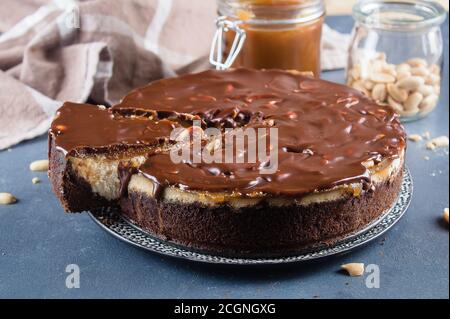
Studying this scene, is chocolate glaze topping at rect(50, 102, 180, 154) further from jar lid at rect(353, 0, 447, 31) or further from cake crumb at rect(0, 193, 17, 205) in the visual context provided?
jar lid at rect(353, 0, 447, 31)

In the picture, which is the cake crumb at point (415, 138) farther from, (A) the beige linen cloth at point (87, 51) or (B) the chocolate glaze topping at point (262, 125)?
(A) the beige linen cloth at point (87, 51)

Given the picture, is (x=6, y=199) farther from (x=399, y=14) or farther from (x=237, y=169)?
(x=399, y=14)

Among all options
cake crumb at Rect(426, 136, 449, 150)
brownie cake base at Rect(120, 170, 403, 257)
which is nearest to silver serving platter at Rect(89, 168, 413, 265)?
brownie cake base at Rect(120, 170, 403, 257)

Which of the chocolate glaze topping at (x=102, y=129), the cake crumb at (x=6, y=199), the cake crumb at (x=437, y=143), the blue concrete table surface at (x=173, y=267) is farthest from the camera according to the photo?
the cake crumb at (x=437, y=143)

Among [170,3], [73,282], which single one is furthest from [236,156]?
[170,3]

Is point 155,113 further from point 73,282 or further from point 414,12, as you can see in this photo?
point 414,12

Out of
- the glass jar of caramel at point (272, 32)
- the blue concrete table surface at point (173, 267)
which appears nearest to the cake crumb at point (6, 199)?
the blue concrete table surface at point (173, 267)

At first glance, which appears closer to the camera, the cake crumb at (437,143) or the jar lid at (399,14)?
the cake crumb at (437,143)
